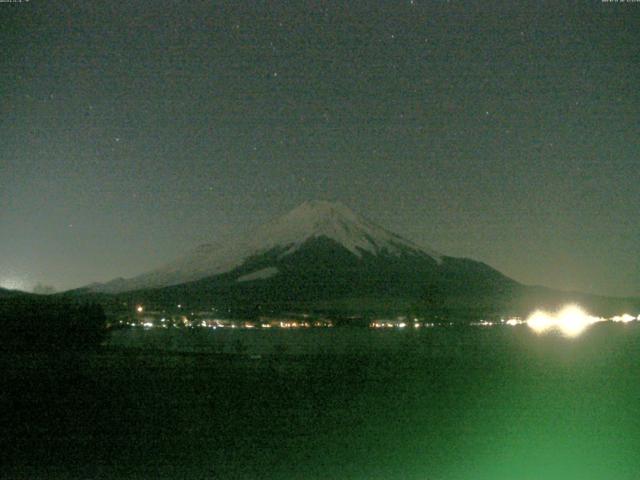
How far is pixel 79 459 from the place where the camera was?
9.72m

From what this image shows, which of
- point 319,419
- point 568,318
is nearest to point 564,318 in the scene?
point 568,318

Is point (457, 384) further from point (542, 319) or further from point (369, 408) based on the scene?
point (542, 319)

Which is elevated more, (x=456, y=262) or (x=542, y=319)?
(x=456, y=262)

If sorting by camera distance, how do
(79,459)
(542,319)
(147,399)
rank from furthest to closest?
(542,319) < (147,399) < (79,459)

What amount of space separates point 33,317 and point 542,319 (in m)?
47.3

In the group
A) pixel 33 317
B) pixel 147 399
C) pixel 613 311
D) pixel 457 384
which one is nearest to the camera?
pixel 147 399

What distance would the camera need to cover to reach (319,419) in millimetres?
12555

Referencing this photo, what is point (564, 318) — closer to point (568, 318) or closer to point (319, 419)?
point (568, 318)

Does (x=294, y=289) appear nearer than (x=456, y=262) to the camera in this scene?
Yes

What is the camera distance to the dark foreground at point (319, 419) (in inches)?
373

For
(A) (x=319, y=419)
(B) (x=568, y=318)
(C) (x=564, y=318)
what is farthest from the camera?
(C) (x=564, y=318)

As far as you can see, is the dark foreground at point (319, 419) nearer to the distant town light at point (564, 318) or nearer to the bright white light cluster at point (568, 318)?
the bright white light cluster at point (568, 318)

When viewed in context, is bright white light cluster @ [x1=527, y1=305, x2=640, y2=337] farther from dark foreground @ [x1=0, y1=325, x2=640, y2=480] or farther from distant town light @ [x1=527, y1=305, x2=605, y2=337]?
dark foreground @ [x1=0, y1=325, x2=640, y2=480]

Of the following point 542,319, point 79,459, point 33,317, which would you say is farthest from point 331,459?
point 542,319
